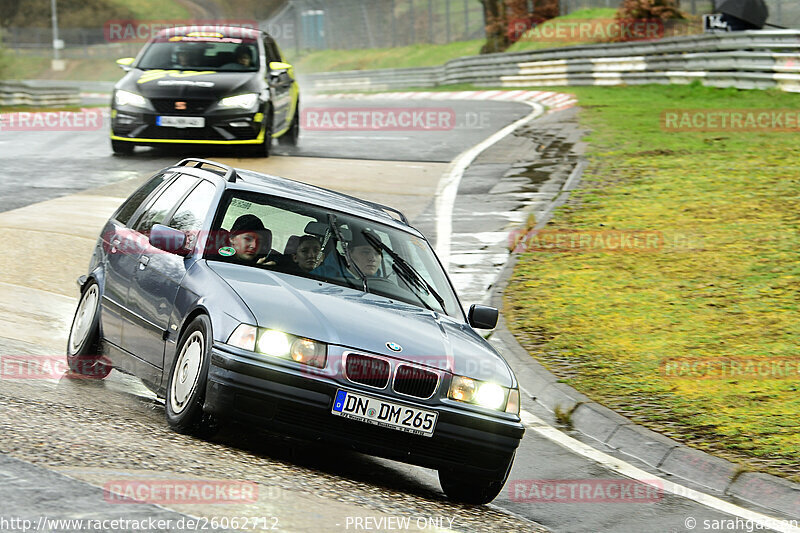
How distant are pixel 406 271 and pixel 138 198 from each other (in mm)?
2132

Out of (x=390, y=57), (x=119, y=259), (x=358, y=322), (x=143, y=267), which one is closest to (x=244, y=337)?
(x=358, y=322)

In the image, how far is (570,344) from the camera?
10.3 meters

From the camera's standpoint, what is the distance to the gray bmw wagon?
5.94m

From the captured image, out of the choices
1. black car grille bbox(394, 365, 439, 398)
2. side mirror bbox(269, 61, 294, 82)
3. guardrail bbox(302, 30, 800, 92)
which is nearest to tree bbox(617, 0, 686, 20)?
guardrail bbox(302, 30, 800, 92)

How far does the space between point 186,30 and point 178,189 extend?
40.2 ft

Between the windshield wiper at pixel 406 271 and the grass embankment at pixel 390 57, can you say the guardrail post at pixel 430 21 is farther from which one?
the windshield wiper at pixel 406 271

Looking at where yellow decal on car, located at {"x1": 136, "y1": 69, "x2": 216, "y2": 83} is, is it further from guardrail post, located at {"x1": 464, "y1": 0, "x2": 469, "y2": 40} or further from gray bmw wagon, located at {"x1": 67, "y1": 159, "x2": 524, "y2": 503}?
guardrail post, located at {"x1": 464, "y1": 0, "x2": 469, "y2": 40}

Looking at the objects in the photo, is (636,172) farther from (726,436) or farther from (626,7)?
(626,7)

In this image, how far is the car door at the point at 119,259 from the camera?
7523mm

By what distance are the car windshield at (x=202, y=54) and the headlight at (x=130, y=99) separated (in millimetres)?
800

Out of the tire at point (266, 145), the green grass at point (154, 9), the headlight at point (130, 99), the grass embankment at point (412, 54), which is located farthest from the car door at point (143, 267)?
the green grass at point (154, 9)

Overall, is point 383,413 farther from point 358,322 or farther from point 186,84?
point 186,84

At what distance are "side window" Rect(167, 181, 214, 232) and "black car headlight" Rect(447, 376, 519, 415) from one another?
194cm

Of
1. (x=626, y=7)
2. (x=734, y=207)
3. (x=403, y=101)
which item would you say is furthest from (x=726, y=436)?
(x=626, y=7)
